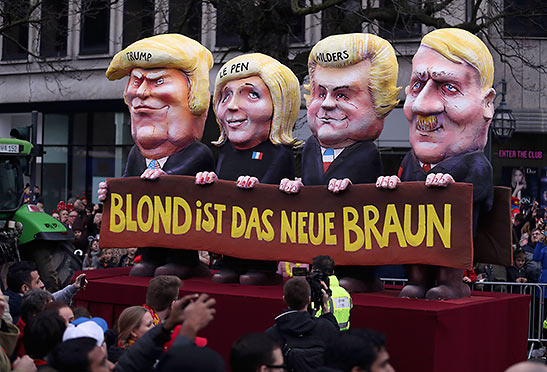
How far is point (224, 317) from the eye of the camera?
724 cm

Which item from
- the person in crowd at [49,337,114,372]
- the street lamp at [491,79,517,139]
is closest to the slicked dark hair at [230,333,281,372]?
the person in crowd at [49,337,114,372]

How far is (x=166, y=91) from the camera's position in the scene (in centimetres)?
837

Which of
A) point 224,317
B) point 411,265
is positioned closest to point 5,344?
point 224,317

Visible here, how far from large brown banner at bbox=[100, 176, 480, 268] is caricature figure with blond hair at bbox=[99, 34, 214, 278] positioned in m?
0.25

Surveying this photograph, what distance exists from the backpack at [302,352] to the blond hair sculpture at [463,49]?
9.86 ft

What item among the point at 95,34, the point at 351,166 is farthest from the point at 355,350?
the point at 95,34

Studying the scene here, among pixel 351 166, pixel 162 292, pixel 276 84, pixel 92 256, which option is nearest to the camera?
pixel 162 292

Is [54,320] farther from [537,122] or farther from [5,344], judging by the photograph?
[537,122]

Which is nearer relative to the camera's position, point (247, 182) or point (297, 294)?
point (297, 294)

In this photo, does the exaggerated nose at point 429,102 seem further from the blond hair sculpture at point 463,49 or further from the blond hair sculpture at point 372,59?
the blond hair sculpture at point 372,59

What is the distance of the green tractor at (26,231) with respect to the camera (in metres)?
9.97

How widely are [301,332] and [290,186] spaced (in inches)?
103

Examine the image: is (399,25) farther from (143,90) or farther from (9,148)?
(143,90)

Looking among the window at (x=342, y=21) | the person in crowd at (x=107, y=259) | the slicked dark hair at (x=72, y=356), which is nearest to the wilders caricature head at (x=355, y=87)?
the slicked dark hair at (x=72, y=356)
